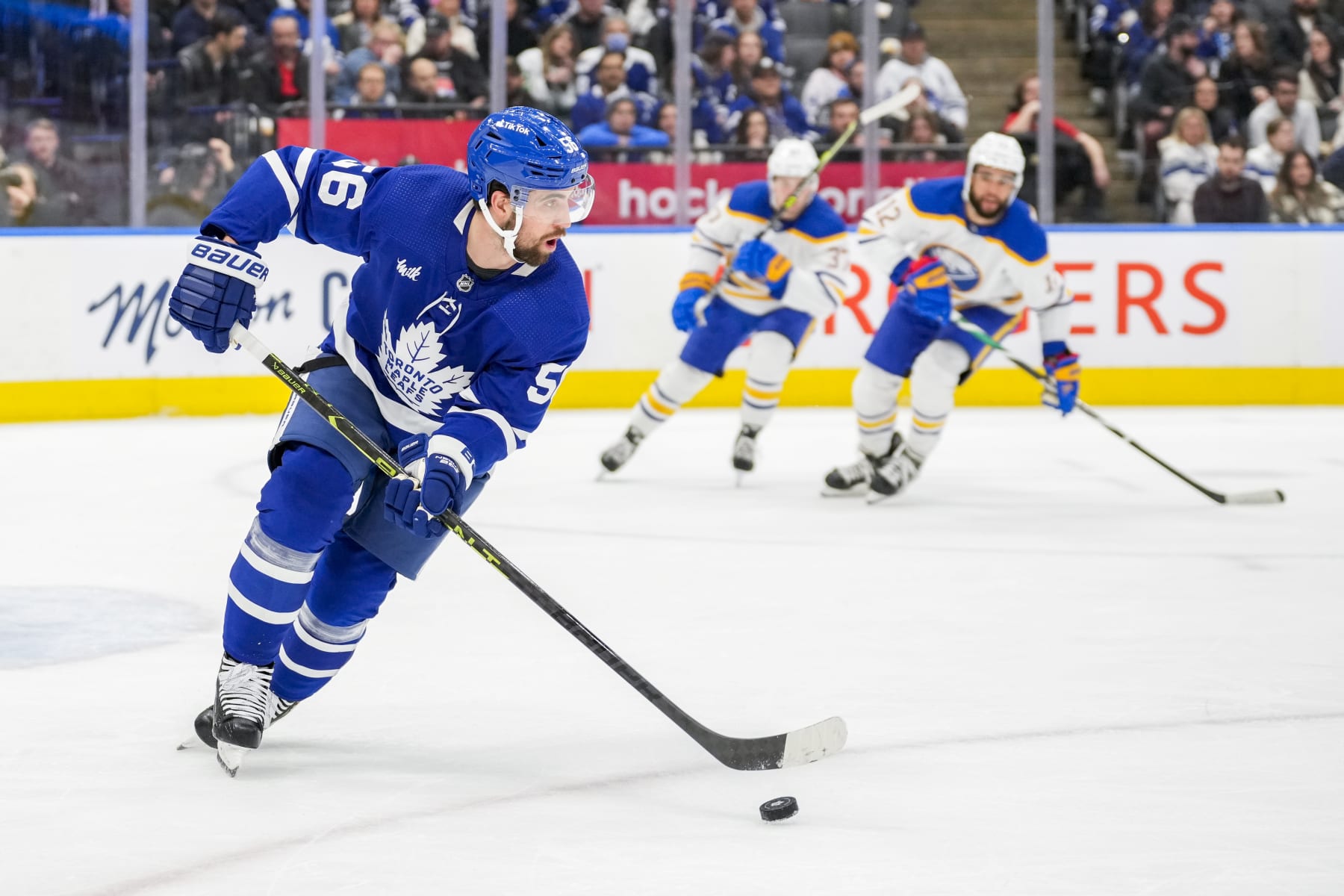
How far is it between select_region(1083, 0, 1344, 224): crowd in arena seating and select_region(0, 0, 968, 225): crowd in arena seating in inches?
33.8

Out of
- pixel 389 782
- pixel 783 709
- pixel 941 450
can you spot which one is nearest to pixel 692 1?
pixel 941 450

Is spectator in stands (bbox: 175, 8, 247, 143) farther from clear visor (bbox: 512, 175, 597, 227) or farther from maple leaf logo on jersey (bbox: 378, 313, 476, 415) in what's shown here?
clear visor (bbox: 512, 175, 597, 227)

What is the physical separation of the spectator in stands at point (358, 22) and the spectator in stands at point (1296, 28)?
414cm

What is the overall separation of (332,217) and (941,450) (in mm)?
4459

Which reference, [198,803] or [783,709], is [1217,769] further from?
[198,803]

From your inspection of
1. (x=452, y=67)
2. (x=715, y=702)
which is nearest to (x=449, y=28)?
(x=452, y=67)

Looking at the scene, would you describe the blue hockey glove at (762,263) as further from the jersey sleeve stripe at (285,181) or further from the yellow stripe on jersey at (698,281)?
the jersey sleeve stripe at (285,181)

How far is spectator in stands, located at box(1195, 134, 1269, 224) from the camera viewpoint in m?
8.23

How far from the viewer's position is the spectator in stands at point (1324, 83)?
27.6 ft

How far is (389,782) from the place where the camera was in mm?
2623

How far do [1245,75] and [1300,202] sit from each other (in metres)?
0.66

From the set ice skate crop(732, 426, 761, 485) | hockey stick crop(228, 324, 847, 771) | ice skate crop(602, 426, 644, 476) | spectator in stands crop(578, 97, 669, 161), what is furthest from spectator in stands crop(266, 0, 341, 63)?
hockey stick crop(228, 324, 847, 771)

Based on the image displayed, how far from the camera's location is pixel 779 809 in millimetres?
2447

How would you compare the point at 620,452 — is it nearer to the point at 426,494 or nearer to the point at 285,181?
the point at 285,181
